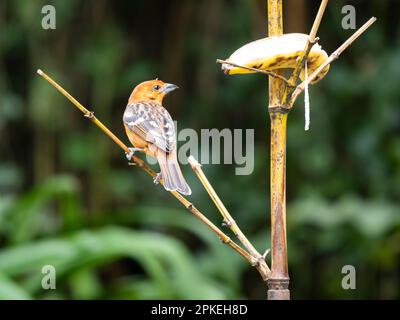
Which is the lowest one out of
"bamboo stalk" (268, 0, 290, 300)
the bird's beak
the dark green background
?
"bamboo stalk" (268, 0, 290, 300)

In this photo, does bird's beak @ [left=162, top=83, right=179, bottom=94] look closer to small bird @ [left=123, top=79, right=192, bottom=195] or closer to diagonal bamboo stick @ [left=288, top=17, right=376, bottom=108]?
small bird @ [left=123, top=79, right=192, bottom=195]

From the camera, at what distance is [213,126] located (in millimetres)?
4465

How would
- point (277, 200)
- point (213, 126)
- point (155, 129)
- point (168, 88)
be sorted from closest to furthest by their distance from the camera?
1. point (277, 200)
2. point (168, 88)
3. point (155, 129)
4. point (213, 126)

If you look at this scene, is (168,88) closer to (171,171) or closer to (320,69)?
(171,171)

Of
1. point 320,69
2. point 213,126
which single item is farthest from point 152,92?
point 213,126

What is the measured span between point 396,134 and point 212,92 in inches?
48.1

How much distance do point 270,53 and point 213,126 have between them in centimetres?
390

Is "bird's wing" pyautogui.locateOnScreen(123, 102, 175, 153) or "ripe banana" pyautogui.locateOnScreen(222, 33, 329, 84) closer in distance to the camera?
"ripe banana" pyautogui.locateOnScreen(222, 33, 329, 84)

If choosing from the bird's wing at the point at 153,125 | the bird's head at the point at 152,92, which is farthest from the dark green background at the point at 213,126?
the bird's head at the point at 152,92

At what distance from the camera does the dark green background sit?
3.98 metres

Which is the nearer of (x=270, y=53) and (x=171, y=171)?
(x=270, y=53)

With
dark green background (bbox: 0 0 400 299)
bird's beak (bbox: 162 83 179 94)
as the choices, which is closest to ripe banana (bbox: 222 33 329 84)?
bird's beak (bbox: 162 83 179 94)

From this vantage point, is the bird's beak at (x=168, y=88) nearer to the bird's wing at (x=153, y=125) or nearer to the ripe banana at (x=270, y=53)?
the bird's wing at (x=153, y=125)
